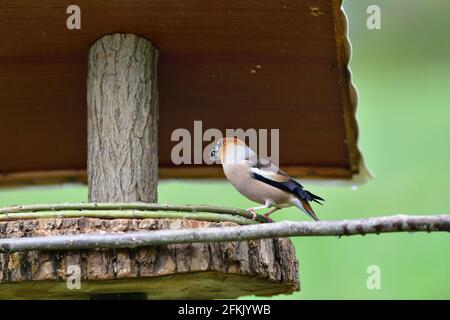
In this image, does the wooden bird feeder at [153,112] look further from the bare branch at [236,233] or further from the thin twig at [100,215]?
the bare branch at [236,233]

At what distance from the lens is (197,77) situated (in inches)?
147

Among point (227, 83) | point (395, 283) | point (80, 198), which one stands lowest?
point (395, 283)

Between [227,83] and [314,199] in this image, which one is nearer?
[314,199]

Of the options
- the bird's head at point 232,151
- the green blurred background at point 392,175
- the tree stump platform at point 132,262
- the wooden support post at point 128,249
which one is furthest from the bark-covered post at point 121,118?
the green blurred background at point 392,175

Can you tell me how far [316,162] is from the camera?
4.11m

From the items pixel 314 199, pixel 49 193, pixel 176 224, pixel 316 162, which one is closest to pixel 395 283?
pixel 316 162

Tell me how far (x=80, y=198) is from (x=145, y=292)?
191 centimetres

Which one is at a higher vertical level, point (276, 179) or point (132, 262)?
point (276, 179)

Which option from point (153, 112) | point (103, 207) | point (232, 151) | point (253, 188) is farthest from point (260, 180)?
Result: point (103, 207)

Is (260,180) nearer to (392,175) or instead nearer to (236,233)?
(236,233)

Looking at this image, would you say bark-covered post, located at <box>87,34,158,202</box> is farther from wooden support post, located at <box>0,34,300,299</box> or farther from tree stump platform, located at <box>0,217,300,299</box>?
tree stump platform, located at <box>0,217,300,299</box>

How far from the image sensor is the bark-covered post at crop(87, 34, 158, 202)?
339 centimetres

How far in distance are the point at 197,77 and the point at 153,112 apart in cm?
32

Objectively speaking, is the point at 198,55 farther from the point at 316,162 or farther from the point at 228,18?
the point at 316,162
